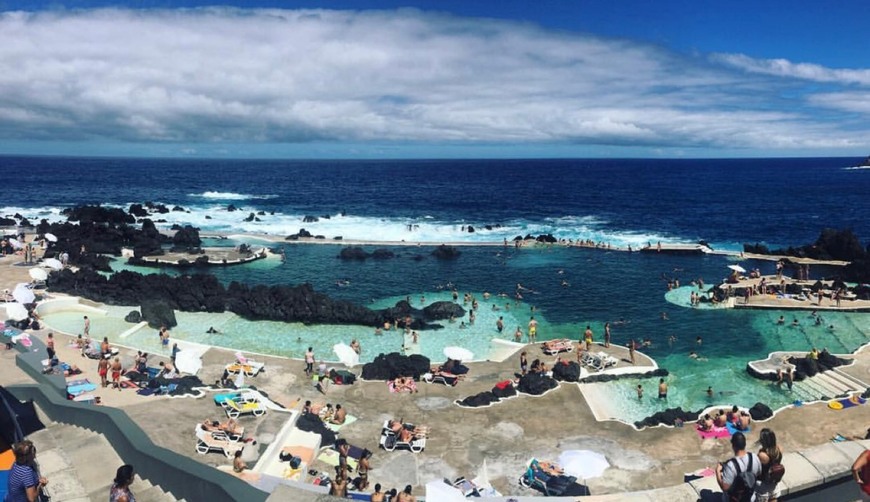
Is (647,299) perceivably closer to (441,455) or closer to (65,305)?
(441,455)

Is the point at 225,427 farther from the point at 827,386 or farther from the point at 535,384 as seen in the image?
the point at 827,386

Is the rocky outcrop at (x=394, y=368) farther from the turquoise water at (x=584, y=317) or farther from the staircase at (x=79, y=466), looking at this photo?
the staircase at (x=79, y=466)

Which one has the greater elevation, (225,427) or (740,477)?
(740,477)

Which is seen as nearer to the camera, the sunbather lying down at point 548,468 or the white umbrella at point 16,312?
the sunbather lying down at point 548,468

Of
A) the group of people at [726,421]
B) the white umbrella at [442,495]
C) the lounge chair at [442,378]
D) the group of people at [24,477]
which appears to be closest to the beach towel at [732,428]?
the group of people at [726,421]

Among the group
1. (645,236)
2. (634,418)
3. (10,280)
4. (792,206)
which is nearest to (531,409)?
(634,418)

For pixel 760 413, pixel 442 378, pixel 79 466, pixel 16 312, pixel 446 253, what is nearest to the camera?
pixel 79 466

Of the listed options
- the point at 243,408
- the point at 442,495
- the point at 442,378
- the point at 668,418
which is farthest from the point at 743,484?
the point at 442,378
